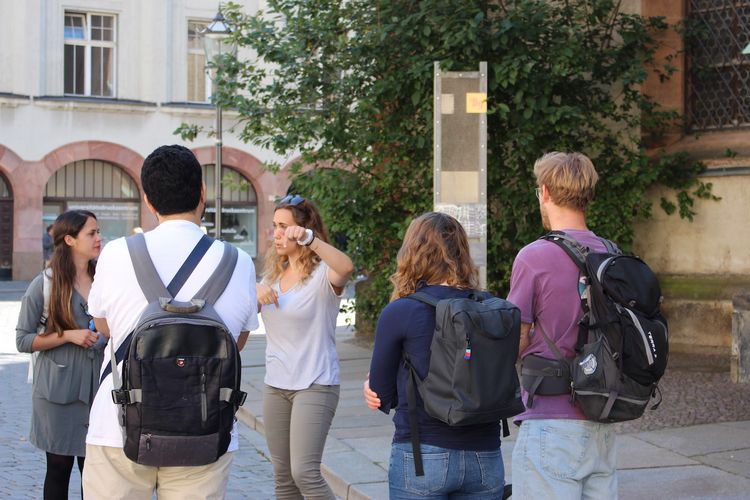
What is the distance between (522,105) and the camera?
11906 mm

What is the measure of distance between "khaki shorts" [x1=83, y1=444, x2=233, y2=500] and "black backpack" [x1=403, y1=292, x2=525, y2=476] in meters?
0.69

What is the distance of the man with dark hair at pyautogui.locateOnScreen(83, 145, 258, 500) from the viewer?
11.8 ft

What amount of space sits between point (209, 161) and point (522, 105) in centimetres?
2456

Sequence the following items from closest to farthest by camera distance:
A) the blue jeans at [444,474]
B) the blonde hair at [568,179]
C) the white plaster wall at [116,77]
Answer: the blue jeans at [444,474], the blonde hair at [568,179], the white plaster wall at [116,77]

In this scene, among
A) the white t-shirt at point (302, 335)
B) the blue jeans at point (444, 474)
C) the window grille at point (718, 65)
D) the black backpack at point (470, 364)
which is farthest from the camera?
the window grille at point (718, 65)

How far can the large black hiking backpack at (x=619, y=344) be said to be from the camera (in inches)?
149

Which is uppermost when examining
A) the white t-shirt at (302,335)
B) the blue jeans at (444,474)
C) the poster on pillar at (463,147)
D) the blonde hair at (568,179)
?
the poster on pillar at (463,147)

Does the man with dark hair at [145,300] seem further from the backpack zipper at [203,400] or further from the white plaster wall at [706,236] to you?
the white plaster wall at [706,236]

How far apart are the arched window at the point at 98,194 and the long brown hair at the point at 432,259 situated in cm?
3117

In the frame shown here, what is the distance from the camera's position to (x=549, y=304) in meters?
3.93

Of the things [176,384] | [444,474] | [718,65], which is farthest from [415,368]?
[718,65]

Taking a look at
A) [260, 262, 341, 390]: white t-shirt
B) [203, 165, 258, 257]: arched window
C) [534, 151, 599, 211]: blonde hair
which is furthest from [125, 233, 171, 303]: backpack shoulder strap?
[203, 165, 258, 257]: arched window

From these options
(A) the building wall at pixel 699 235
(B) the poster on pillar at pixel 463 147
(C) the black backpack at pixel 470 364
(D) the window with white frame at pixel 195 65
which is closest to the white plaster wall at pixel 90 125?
(D) the window with white frame at pixel 195 65

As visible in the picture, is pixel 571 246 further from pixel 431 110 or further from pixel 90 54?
pixel 90 54
